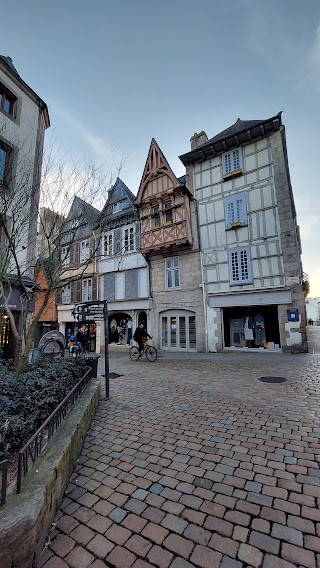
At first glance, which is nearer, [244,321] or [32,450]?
[32,450]

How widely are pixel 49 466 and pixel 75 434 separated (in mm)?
880

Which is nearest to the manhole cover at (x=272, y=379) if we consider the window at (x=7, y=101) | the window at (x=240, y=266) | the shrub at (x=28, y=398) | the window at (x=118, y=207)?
the shrub at (x=28, y=398)

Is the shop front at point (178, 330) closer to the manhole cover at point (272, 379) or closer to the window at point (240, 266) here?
the window at point (240, 266)

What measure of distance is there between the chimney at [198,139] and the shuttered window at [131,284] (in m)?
9.55

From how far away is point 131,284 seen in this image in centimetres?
1791

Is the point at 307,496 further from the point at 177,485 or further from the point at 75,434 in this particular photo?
the point at 75,434

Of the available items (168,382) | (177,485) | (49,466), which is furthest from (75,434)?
(168,382)

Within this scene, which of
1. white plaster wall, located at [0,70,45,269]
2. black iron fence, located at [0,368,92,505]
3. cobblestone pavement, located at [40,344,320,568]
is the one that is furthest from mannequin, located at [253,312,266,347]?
black iron fence, located at [0,368,92,505]

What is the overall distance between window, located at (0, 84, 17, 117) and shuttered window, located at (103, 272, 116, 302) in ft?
34.9

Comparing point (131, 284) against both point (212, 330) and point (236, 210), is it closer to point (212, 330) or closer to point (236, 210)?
point (212, 330)

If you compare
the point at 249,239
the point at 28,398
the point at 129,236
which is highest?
the point at 129,236

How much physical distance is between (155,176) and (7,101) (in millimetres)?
8604

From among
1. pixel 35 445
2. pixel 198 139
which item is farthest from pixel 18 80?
pixel 35 445

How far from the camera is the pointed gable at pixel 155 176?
1638 centimetres
